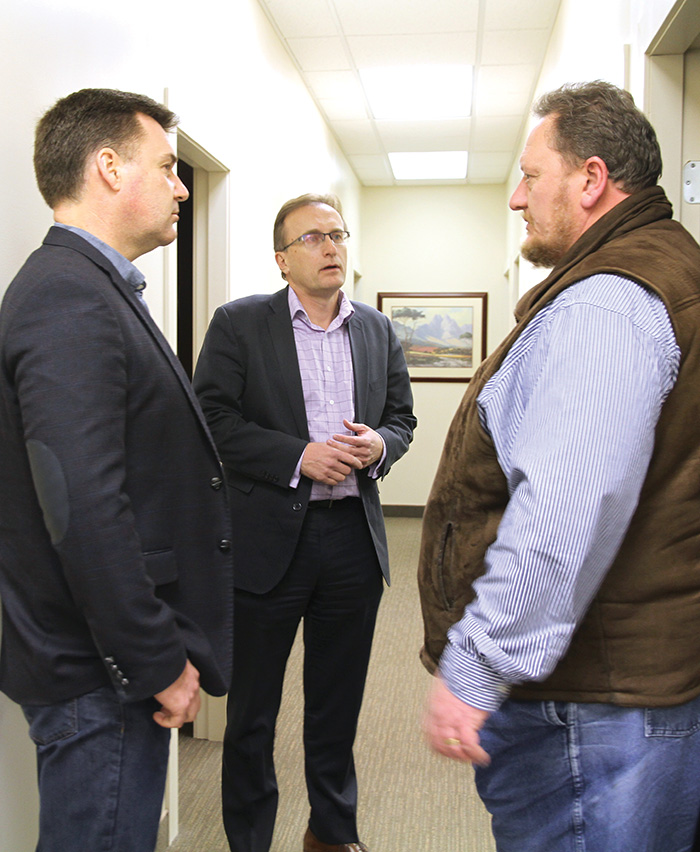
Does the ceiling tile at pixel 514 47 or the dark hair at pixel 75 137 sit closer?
the dark hair at pixel 75 137

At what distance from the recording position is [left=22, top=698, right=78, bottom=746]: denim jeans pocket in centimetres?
118

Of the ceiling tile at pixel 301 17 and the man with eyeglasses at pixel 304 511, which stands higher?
the ceiling tile at pixel 301 17

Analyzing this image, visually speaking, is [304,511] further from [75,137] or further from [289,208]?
[75,137]

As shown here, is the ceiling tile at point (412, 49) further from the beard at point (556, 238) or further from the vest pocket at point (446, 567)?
the vest pocket at point (446, 567)

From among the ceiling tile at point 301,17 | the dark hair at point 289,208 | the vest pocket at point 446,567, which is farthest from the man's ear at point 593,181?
the ceiling tile at point 301,17

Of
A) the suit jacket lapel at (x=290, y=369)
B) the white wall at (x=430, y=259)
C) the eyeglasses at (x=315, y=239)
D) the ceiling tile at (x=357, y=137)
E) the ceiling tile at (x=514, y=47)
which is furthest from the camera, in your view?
the white wall at (x=430, y=259)

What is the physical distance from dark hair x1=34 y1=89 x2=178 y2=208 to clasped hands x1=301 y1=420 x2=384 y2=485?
87 centimetres

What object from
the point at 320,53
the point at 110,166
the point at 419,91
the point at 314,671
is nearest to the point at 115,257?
the point at 110,166

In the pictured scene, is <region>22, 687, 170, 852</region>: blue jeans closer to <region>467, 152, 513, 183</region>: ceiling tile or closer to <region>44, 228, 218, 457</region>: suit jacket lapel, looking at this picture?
<region>44, 228, 218, 457</region>: suit jacket lapel

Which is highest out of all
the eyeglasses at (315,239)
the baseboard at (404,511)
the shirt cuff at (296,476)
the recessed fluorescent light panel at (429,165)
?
the recessed fluorescent light panel at (429,165)

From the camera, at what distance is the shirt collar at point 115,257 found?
1.28m

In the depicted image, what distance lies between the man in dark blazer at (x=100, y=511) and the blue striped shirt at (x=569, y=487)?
48 cm

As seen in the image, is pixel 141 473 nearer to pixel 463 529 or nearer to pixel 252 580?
pixel 463 529

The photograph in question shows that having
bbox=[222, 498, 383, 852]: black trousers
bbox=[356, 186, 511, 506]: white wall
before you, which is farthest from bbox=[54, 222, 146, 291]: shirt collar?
bbox=[356, 186, 511, 506]: white wall
